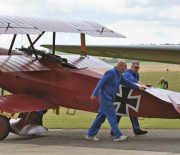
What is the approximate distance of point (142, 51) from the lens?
657 inches

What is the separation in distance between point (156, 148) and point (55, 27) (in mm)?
3006

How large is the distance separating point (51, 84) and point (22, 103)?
2.48 feet

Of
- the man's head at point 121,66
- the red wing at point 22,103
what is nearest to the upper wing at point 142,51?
the man's head at point 121,66

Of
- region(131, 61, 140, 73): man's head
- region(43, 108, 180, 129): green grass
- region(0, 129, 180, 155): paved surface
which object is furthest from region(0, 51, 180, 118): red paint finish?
region(43, 108, 180, 129): green grass

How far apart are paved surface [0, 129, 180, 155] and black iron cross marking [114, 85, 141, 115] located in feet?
1.82

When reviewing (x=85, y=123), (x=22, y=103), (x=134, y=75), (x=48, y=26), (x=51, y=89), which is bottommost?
(x=85, y=123)

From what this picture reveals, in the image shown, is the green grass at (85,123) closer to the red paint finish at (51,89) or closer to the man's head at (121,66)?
the red paint finish at (51,89)

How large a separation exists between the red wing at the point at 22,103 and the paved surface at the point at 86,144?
58 cm

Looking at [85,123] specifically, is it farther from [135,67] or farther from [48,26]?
[48,26]

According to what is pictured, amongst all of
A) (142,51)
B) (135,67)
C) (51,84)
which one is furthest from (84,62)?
(142,51)

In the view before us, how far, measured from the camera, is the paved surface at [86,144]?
908 centimetres

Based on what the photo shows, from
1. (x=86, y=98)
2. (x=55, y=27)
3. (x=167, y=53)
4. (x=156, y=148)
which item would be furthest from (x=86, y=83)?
(x=167, y=53)

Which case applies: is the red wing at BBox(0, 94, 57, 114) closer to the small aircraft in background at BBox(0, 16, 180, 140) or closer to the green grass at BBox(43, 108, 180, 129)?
the small aircraft in background at BBox(0, 16, 180, 140)

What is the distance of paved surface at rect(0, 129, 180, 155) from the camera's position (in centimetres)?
908
